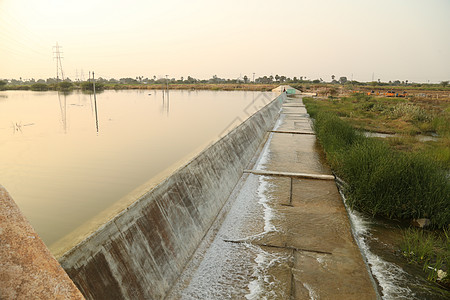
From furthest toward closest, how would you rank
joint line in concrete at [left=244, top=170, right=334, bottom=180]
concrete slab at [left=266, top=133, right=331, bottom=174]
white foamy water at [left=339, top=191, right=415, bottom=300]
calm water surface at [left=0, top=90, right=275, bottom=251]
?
1. concrete slab at [left=266, top=133, right=331, bottom=174]
2. joint line in concrete at [left=244, top=170, right=334, bottom=180]
3. calm water surface at [left=0, top=90, right=275, bottom=251]
4. white foamy water at [left=339, top=191, right=415, bottom=300]

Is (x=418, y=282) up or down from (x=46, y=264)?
down

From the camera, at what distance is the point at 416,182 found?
564 cm

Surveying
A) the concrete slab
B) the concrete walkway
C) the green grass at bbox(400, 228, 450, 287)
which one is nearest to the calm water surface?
the concrete walkway

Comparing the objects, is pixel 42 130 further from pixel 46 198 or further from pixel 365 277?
pixel 365 277

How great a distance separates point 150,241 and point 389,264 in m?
3.33

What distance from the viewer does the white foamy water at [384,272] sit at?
3.69 meters

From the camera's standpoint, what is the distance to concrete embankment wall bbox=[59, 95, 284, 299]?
2.54 meters

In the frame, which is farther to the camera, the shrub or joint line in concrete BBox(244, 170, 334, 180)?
joint line in concrete BBox(244, 170, 334, 180)

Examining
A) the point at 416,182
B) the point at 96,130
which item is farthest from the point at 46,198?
the point at 96,130

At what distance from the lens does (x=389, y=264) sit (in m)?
4.29

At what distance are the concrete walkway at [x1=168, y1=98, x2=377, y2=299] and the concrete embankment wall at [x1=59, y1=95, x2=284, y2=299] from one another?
0.82 ft

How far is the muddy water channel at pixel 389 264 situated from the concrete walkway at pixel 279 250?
19cm

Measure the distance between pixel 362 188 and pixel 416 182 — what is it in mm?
934

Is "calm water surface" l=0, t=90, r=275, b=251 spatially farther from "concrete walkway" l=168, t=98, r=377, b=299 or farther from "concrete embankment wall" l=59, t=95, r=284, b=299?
"concrete walkway" l=168, t=98, r=377, b=299
